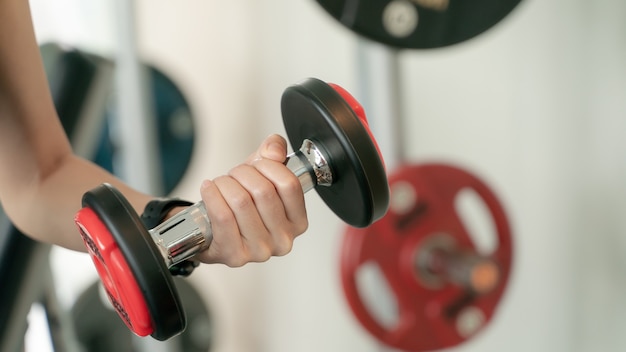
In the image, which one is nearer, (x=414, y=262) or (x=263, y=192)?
(x=263, y=192)

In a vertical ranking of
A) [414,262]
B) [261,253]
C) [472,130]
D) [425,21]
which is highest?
[425,21]

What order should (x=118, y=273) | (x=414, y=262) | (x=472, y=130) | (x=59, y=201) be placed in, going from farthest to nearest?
(x=472, y=130) → (x=414, y=262) → (x=59, y=201) → (x=118, y=273)

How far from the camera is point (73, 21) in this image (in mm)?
1337

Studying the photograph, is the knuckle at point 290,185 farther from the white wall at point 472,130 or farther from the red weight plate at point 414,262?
the white wall at point 472,130

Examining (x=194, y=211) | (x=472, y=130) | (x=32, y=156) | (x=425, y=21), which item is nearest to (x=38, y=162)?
(x=32, y=156)

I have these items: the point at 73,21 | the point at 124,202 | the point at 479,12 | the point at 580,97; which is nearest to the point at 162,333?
the point at 124,202

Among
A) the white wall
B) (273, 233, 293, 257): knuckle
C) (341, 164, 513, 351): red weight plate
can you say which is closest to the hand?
(273, 233, 293, 257): knuckle

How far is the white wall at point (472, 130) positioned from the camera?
3.91ft

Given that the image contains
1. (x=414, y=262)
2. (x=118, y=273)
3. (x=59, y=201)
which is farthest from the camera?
(x=414, y=262)

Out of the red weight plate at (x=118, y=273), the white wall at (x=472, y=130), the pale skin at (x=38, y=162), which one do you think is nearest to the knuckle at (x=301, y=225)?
the pale skin at (x=38, y=162)

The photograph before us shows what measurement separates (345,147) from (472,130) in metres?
1.01

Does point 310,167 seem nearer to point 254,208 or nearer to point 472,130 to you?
point 254,208

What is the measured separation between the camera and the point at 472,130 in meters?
1.32

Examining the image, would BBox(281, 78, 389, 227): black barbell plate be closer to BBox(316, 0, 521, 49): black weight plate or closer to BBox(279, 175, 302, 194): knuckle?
BBox(279, 175, 302, 194): knuckle
